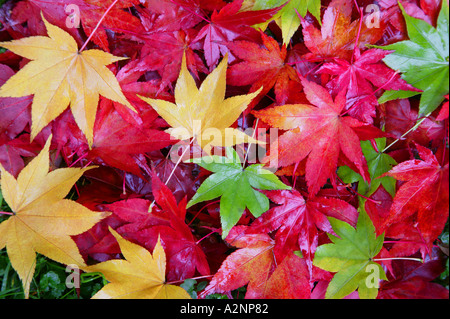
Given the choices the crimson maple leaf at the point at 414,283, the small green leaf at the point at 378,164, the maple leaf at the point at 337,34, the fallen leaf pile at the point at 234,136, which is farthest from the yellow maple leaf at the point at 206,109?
the crimson maple leaf at the point at 414,283

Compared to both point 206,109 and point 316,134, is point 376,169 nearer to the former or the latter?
point 316,134

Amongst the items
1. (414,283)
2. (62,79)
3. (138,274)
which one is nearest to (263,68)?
(62,79)

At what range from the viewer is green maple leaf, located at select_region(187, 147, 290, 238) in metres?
0.78

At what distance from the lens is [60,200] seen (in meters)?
0.79

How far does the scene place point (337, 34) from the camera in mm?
796

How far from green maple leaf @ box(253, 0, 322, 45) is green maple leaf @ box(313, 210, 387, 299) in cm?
53

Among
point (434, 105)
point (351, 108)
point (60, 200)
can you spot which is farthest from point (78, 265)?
point (434, 105)

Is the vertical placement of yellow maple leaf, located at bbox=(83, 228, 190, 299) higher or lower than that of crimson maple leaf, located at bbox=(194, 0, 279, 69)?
lower

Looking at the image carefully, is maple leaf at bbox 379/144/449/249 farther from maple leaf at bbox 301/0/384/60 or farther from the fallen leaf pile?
maple leaf at bbox 301/0/384/60

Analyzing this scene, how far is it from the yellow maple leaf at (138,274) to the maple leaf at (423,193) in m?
0.57

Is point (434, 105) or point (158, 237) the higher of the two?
point (434, 105)

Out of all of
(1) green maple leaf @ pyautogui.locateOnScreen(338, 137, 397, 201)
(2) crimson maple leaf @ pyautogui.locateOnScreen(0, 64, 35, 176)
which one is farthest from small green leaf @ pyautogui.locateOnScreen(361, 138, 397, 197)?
(2) crimson maple leaf @ pyautogui.locateOnScreen(0, 64, 35, 176)
